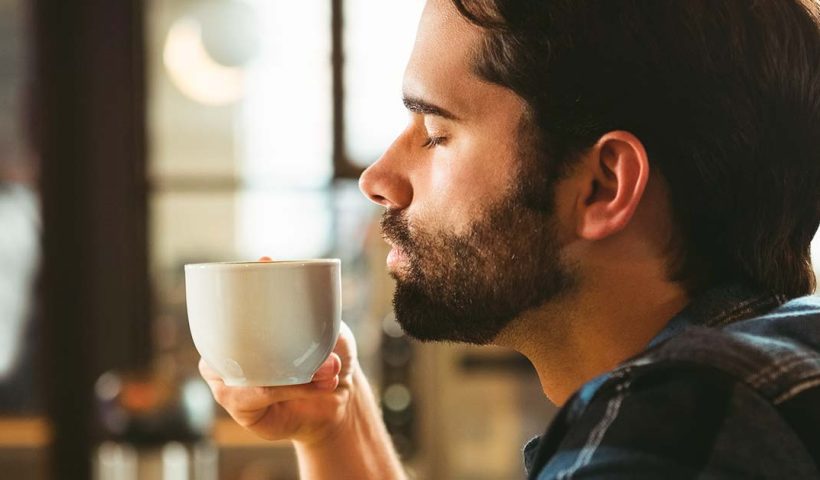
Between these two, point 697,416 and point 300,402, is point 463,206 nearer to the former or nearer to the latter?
point 300,402

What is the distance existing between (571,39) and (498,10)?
89mm

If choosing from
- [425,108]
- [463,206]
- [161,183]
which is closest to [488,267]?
[463,206]

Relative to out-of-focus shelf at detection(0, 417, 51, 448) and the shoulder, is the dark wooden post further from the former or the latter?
the shoulder

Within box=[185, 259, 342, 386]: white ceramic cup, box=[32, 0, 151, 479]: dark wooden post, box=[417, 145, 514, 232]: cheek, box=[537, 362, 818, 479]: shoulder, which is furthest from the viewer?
box=[32, 0, 151, 479]: dark wooden post

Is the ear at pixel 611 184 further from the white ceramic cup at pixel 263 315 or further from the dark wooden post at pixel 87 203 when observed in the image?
the dark wooden post at pixel 87 203

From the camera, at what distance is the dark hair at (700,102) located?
99 centimetres

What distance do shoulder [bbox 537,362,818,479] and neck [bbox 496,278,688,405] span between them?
32cm

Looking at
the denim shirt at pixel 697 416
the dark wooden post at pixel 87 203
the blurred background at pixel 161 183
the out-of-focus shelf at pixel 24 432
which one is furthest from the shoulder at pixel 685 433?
the out-of-focus shelf at pixel 24 432

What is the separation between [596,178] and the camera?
1037 millimetres

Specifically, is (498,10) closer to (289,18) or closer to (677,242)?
(677,242)

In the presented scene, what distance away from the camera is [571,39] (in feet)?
3.35

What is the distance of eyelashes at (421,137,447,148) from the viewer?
1.09 meters

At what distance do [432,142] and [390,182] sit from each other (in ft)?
0.20

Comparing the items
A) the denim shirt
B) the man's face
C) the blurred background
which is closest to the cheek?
the man's face
